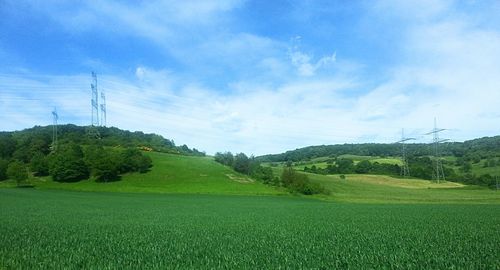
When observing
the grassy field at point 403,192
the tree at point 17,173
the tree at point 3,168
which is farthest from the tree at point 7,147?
the grassy field at point 403,192

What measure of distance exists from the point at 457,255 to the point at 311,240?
6.85 metres

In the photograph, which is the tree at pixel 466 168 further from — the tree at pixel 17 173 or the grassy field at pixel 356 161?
the tree at pixel 17 173

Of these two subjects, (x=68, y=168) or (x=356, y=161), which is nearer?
(x=68, y=168)

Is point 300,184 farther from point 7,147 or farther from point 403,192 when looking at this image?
point 7,147

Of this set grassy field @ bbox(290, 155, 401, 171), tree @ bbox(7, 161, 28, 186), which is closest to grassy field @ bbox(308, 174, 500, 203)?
grassy field @ bbox(290, 155, 401, 171)

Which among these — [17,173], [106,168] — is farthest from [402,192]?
[17,173]

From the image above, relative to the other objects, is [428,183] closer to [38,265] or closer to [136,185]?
[136,185]

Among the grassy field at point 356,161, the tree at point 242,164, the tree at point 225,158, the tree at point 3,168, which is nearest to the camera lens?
the tree at point 3,168

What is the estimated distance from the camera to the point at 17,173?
103 meters

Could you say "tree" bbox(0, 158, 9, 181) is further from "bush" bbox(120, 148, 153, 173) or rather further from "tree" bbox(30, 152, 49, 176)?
"bush" bbox(120, 148, 153, 173)

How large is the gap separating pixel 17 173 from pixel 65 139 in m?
34.4

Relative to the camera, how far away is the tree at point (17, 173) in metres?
102

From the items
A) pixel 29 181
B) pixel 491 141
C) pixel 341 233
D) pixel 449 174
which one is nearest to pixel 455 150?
pixel 491 141

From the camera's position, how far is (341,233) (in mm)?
23734
